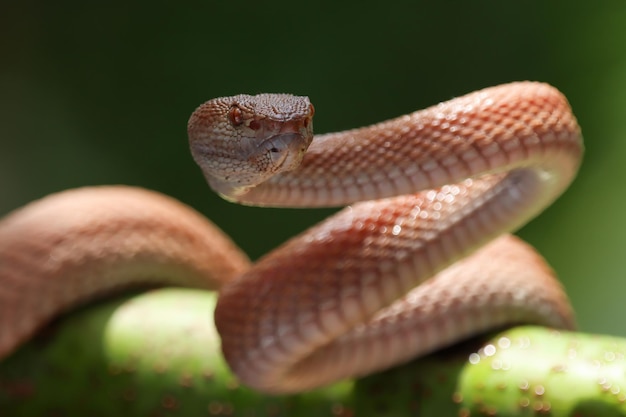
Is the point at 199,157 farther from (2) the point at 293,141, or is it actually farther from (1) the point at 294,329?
(1) the point at 294,329

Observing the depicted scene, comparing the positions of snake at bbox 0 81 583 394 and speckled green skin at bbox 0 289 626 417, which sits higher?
snake at bbox 0 81 583 394

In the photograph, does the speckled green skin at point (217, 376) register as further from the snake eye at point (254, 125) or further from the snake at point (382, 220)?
the snake eye at point (254, 125)

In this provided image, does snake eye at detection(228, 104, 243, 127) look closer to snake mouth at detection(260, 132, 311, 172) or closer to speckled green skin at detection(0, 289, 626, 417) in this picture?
snake mouth at detection(260, 132, 311, 172)

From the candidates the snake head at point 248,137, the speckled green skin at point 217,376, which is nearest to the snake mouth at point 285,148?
the snake head at point 248,137

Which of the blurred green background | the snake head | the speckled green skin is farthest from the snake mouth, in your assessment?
the speckled green skin

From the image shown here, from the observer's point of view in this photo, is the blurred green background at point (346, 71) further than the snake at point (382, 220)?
Yes

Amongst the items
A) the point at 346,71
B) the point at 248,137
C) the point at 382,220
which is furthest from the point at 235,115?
the point at 346,71
